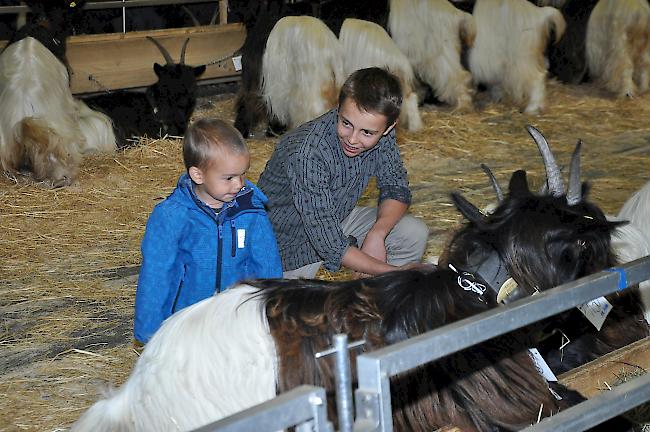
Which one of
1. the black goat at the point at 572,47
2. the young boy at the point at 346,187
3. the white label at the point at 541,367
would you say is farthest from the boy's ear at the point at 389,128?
the black goat at the point at 572,47

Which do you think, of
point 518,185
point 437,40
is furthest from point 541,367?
point 437,40

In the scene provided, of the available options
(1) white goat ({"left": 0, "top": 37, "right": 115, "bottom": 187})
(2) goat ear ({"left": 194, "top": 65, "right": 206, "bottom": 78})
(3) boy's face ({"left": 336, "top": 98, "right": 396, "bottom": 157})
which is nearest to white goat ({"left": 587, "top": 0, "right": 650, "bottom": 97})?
(2) goat ear ({"left": 194, "top": 65, "right": 206, "bottom": 78})

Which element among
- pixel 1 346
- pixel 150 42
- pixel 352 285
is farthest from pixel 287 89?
pixel 352 285

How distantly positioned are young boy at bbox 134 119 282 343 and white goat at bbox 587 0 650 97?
8.76 m

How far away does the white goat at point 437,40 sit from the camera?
11.0 metres

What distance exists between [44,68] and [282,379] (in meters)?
6.66

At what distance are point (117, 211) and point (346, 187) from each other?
3.29m

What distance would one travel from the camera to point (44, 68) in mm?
8914

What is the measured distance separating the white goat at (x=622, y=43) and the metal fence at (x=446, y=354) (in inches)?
379

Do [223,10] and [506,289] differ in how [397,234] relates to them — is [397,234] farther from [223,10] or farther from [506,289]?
[223,10]

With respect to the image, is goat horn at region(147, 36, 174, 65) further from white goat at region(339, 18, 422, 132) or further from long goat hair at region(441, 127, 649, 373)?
long goat hair at region(441, 127, 649, 373)

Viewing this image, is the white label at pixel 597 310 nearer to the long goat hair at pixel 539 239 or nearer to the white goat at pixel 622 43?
the long goat hair at pixel 539 239

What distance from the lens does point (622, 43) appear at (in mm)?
11852

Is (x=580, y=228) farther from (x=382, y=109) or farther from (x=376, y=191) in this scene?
(x=376, y=191)
